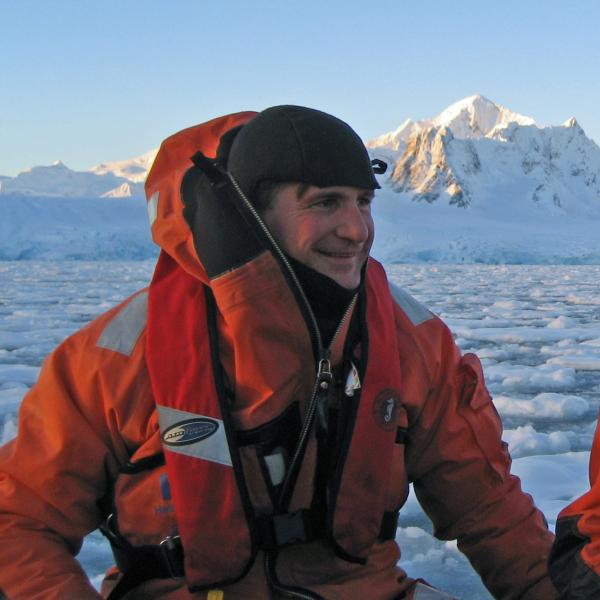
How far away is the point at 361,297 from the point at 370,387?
18cm

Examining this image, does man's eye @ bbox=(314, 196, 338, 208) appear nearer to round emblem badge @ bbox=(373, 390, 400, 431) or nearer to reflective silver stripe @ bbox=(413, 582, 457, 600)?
round emblem badge @ bbox=(373, 390, 400, 431)

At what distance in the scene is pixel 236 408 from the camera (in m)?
1.19

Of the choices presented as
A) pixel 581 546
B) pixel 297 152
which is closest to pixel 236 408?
pixel 297 152

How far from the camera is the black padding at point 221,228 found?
3.72ft

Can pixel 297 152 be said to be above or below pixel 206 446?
above

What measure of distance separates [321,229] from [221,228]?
0.16 metres

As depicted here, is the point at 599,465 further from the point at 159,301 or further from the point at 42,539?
the point at 42,539

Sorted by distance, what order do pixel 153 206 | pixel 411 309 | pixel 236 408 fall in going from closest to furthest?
pixel 236 408
pixel 153 206
pixel 411 309

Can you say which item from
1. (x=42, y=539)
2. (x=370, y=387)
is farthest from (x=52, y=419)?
(x=370, y=387)

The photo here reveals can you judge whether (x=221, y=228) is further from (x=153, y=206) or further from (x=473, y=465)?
(x=473, y=465)

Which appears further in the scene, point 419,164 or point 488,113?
point 488,113

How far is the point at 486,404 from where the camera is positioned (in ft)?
4.66

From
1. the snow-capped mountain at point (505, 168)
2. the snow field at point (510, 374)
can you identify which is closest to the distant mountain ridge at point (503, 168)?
the snow-capped mountain at point (505, 168)

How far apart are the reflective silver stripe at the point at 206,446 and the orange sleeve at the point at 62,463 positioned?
0.09 metres
